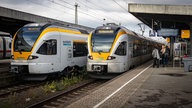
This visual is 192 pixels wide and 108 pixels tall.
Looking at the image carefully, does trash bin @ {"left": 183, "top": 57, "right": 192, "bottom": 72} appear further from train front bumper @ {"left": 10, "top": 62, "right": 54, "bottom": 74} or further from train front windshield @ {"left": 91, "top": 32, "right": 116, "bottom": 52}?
train front bumper @ {"left": 10, "top": 62, "right": 54, "bottom": 74}

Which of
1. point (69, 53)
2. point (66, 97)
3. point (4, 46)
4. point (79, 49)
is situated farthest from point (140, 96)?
point (4, 46)

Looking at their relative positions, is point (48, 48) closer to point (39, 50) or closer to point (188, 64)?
point (39, 50)

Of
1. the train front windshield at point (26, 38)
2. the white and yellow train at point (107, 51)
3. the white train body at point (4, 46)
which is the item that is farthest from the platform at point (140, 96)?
the white train body at point (4, 46)

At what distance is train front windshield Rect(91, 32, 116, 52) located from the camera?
16375 millimetres

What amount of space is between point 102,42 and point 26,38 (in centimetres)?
422

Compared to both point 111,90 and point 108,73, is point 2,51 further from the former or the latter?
point 111,90

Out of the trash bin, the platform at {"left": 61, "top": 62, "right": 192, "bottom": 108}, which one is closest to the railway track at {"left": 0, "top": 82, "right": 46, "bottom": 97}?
the platform at {"left": 61, "top": 62, "right": 192, "bottom": 108}

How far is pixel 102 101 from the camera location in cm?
898

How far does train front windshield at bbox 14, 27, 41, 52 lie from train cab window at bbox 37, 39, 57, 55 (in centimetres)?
53

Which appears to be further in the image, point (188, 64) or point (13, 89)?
point (188, 64)

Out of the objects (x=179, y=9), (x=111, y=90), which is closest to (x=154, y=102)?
(x=111, y=90)

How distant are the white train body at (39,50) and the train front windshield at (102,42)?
1.71 metres

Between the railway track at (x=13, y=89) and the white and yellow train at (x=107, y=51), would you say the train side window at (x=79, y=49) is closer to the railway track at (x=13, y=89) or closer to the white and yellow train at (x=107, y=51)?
the white and yellow train at (x=107, y=51)

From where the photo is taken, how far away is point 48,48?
50.2 ft
